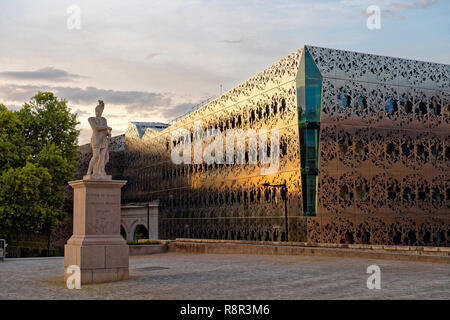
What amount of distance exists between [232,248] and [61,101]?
811 inches

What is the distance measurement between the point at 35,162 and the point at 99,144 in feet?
80.4

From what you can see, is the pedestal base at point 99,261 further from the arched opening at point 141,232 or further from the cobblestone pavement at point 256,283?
the arched opening at point 141,232

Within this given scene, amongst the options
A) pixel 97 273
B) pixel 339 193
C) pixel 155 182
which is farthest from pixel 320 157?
pixel 155 182

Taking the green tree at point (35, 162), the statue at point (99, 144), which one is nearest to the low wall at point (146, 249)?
the green tree at point (35, 162)

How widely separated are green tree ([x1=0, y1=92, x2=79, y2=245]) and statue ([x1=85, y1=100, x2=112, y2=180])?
70.9ft

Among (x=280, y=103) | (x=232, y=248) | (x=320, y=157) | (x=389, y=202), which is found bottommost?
(x=232, y=248)

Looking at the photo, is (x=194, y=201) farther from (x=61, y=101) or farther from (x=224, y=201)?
(x=61, y=101)

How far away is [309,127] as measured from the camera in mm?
38438

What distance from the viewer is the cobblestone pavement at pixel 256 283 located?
12.9 meters

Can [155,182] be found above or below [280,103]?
below

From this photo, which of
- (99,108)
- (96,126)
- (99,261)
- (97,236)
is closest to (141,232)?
(99,108)

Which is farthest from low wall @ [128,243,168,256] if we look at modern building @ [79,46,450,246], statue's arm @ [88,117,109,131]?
statue's arm @ [88,117,109,131]

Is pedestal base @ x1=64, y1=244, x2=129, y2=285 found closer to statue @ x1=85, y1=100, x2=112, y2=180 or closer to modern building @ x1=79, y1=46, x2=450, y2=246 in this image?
statue @ x1=85, y1=100, x2=112, y2=180

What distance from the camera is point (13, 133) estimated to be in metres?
40.3
